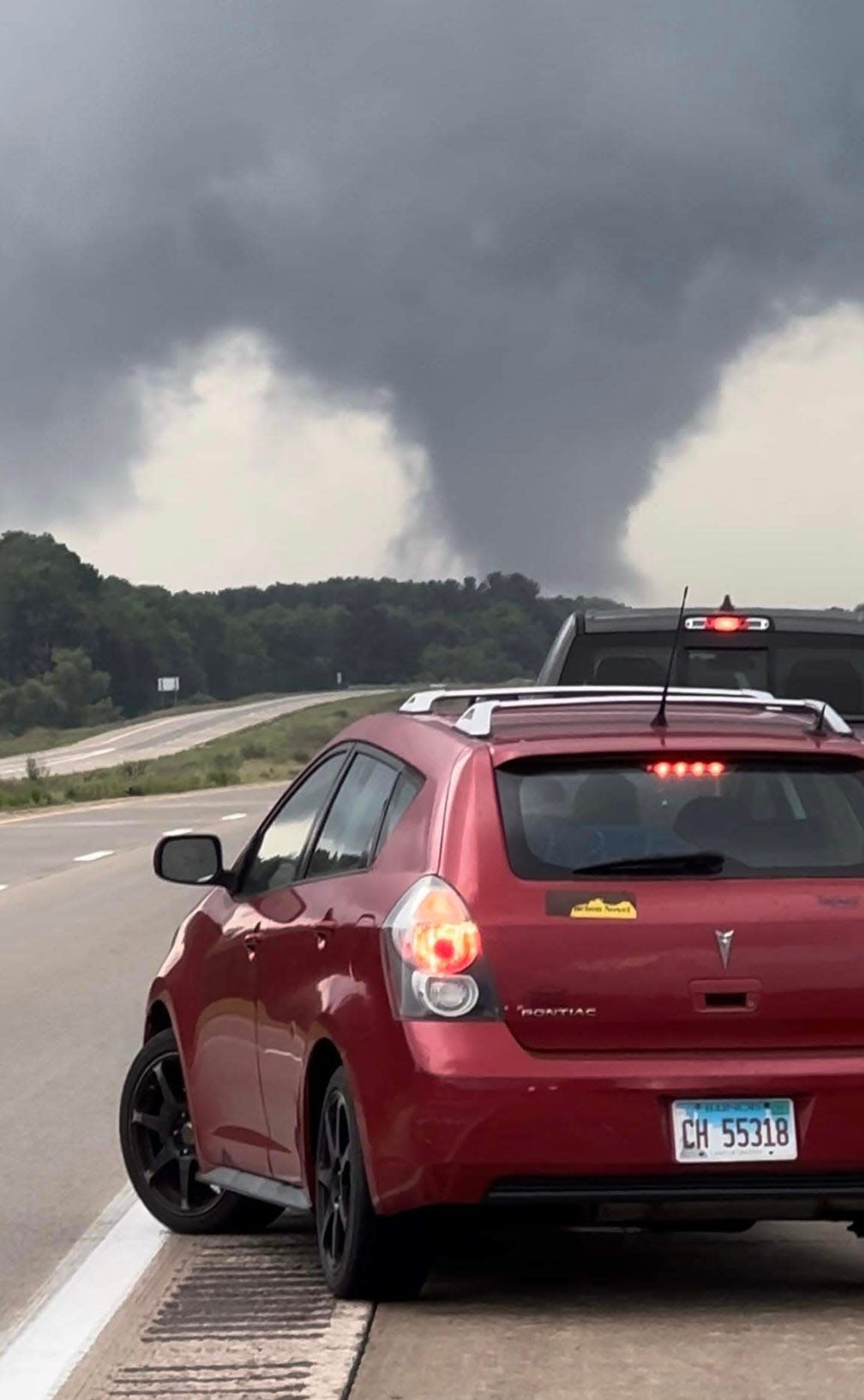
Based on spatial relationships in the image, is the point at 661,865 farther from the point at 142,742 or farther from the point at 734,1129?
the point at 142,742

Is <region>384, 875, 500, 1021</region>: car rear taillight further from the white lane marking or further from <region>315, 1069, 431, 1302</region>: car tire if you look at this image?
the white lane marking

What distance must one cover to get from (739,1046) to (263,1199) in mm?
1642

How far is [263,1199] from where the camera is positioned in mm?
8164

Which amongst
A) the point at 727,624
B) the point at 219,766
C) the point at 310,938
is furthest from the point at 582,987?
the point at 219,766

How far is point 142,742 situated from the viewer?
554 ft

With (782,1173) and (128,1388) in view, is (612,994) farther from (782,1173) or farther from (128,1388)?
(128,1388)

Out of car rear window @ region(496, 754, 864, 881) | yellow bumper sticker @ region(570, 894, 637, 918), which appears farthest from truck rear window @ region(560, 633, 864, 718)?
yellow bumper sticker @ region(570, 894, 637, 918)

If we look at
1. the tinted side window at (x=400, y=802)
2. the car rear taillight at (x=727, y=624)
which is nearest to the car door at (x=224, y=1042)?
the tinted side window at (x=400, y=802)

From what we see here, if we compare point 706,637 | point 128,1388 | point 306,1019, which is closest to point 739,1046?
point 306,1019

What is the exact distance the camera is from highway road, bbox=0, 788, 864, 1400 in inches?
258

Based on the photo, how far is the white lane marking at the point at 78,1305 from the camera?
266 inches

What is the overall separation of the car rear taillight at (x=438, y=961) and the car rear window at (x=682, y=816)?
8.0 inches

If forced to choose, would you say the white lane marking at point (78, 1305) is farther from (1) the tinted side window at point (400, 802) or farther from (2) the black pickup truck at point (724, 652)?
(2) the black pickup truck at point (724, 652)

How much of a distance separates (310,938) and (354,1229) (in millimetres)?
850
